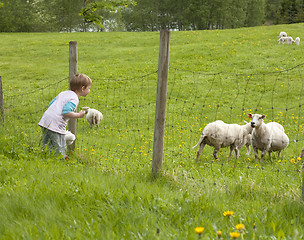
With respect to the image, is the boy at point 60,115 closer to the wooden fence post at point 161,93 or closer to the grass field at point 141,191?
the grass field at point 141,191

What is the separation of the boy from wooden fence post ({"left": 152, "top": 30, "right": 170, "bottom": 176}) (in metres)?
1.38

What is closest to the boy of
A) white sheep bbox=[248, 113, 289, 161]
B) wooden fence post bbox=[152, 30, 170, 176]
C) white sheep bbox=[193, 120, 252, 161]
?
wooden fence post bbox=[152, 30, 170, 176]

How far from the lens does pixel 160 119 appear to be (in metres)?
5.32

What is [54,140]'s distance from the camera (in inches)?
236

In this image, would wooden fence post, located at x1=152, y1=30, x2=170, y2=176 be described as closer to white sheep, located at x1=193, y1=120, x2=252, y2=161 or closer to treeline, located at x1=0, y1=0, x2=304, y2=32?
white sheep, located at x1=193, y1=120, x2=252, y2=161

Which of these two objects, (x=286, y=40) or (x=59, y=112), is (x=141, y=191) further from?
(x=286, y=40)

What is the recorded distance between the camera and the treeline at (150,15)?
50688mm

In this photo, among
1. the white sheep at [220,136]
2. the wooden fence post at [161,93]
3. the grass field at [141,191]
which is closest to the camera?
the grass field at [141,191]

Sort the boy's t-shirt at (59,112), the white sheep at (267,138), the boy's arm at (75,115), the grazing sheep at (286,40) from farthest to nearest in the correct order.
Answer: the grazing sheep at (286,40), the white sheep at (267,138), the boy's t-shirt at (59,112), the boy's arm at (75,115)

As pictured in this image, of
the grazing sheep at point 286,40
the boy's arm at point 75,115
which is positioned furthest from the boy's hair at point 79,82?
the grazing sheep at point 286,40

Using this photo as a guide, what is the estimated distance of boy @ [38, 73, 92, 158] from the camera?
19.1 ft

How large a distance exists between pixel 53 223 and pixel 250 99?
609 inches

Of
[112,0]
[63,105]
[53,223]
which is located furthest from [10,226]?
[112,0]

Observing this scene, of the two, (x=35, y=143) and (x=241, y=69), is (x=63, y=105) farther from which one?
(x=241, y=69)
